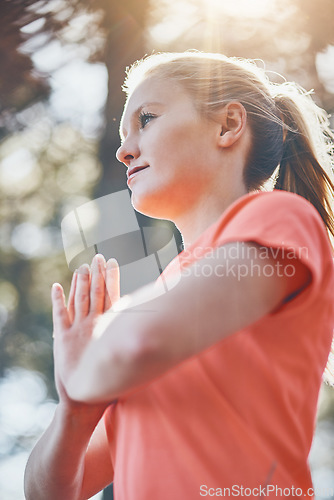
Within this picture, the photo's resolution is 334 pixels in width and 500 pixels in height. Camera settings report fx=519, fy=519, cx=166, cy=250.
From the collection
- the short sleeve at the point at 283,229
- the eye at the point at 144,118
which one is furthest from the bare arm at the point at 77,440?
the eye at the point at 144,118

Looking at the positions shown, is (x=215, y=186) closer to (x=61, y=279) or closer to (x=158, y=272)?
(x=158, y=272)

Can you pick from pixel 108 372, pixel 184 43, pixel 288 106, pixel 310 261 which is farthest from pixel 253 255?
pixel 184 43

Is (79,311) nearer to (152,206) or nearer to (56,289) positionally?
(56,289)

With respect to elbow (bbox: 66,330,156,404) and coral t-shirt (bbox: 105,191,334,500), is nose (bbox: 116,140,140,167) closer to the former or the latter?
coral t-shirt (bbox: 105,191,334,500)

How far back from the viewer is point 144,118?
1.11 metres

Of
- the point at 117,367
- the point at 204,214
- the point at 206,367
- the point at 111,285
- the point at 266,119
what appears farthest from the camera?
the point at 266,119

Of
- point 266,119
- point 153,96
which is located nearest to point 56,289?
point 153,96

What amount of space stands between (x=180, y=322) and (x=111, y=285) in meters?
0.24

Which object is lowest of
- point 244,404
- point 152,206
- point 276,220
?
point 244,404

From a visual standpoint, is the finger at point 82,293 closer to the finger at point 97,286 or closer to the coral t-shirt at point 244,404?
the finger at point 97,286

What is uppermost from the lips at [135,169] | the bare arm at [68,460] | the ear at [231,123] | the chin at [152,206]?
the ear at [231,123]

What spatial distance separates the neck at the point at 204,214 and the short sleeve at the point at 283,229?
0.21m

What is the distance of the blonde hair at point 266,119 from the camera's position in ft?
3.79

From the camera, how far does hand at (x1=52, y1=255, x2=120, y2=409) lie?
774mm
